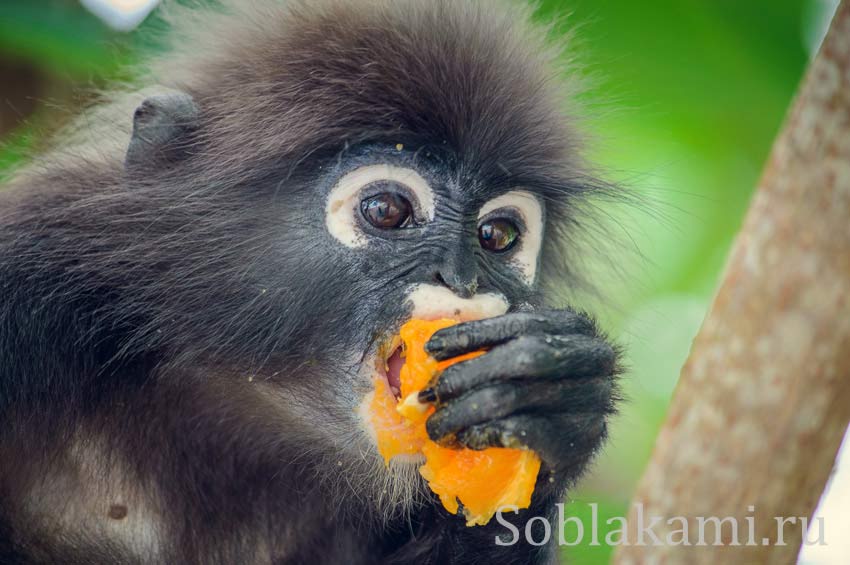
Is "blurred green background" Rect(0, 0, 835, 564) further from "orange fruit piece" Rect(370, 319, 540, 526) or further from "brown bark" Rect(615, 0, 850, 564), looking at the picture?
"brown bark" Rect(615, 0, 850, 564)

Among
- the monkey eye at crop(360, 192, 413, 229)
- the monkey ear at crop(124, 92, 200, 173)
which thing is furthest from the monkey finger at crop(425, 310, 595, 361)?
the monkey ear at crop(124, 92, 200, 173)

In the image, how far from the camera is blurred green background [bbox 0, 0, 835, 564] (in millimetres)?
4102

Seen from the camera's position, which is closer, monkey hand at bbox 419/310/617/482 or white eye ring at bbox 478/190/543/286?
monkey hand at bbox 419/310/617/482

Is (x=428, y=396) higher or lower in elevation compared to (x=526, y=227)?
lower

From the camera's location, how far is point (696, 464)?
2088 millimetres

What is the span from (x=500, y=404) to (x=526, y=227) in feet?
2.94

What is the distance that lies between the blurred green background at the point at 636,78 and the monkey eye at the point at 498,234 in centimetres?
67

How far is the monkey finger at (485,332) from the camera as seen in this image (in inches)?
102

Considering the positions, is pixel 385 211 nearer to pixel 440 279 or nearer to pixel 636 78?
pixel 440 279

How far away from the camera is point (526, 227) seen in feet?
11.0

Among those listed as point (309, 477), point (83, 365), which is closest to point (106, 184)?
point (83, 365)

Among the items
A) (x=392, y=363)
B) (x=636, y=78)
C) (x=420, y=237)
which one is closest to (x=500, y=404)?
(x=392, y=363)

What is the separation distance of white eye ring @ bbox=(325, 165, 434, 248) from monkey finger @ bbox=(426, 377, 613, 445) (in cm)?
64

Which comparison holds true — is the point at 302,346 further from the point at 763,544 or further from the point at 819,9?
the point at 819,9
